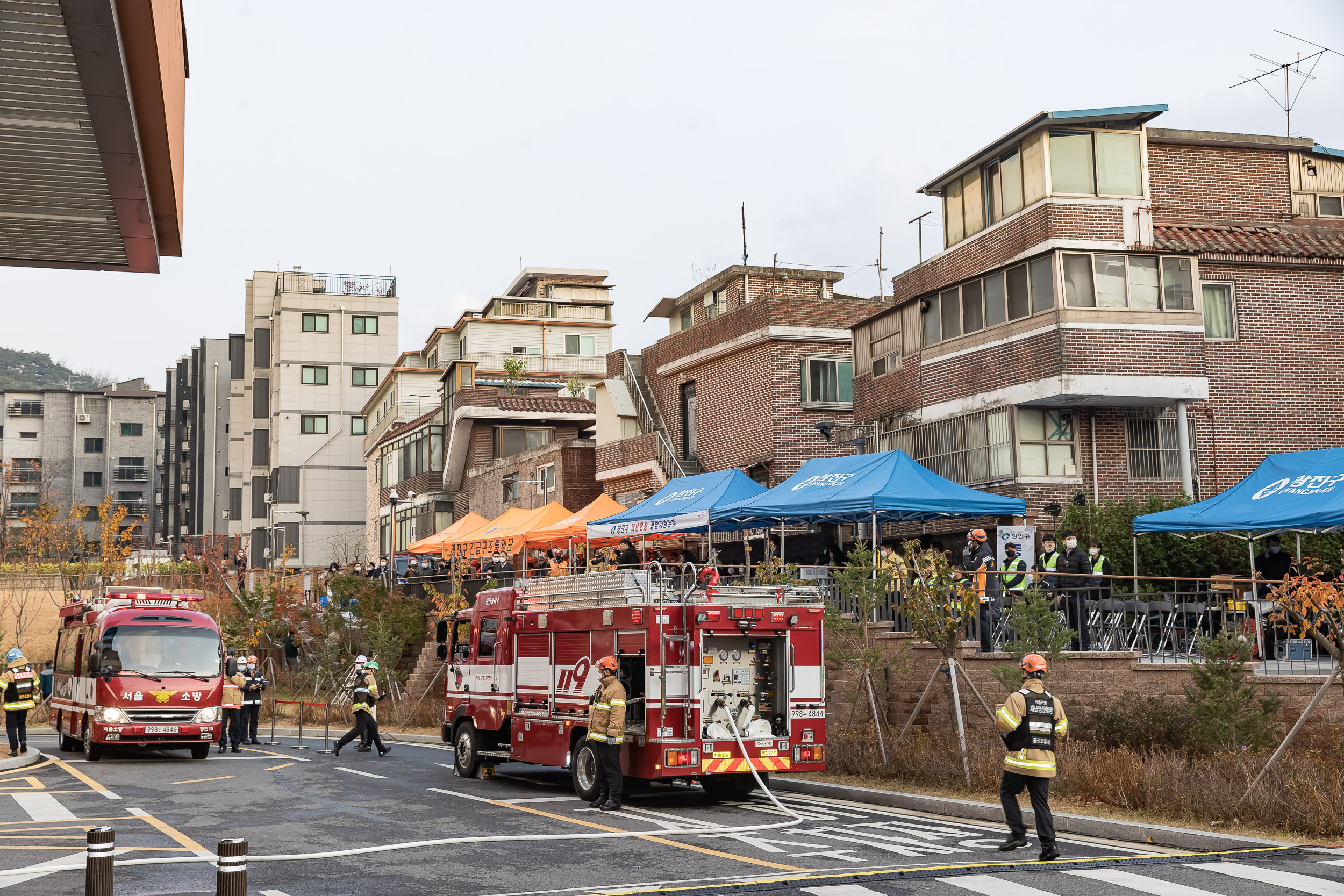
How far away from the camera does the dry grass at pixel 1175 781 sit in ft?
42.9

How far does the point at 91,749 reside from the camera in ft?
79.7

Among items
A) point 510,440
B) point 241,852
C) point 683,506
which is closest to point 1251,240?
point 683,506

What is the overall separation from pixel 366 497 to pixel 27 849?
6171cm

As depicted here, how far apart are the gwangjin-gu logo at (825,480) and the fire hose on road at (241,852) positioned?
8.28m

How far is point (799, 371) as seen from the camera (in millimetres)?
37375

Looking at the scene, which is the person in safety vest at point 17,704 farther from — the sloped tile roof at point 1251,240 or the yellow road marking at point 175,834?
the sloped tile roof at point 1251,240

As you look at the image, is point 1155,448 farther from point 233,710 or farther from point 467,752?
point 233,710

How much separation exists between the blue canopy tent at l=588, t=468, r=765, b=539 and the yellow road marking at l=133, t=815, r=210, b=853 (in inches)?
524

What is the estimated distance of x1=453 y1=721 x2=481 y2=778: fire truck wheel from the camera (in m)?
20.2

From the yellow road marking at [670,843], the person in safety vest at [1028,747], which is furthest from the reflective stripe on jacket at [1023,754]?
the yellow road marking at [670,843]

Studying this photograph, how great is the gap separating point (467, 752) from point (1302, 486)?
42.7 ft

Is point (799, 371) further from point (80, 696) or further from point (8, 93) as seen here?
point (8, 93)

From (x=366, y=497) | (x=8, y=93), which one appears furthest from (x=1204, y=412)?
(x=366, y=497)

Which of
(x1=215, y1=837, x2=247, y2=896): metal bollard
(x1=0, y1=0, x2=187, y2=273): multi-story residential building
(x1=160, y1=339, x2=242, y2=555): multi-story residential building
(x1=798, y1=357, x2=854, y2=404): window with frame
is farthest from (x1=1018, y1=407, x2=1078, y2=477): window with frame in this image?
(x1=160, y1=339, x2=242, y2=555): multi-story residential building
